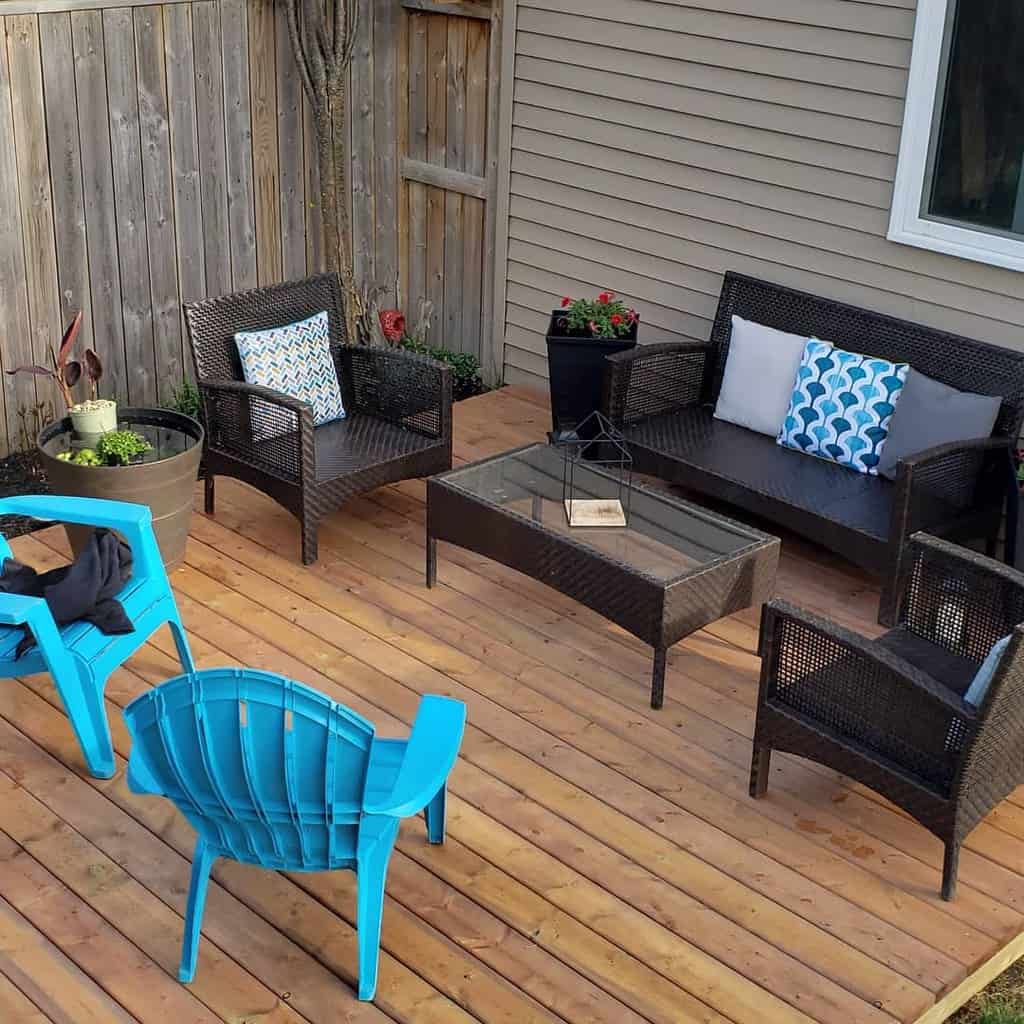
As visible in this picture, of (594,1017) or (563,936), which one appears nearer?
(594,1017)

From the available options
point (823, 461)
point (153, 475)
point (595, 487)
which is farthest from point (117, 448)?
point (823, 461)

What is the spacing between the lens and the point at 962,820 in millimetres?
3568

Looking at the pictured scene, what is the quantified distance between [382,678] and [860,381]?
207 cm

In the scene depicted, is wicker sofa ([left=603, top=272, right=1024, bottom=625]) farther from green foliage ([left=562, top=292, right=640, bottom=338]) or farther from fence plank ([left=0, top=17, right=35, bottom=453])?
fence plank ([left=0, top=17, right=35, bottom=453])

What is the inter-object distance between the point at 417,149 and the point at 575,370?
1720 mm

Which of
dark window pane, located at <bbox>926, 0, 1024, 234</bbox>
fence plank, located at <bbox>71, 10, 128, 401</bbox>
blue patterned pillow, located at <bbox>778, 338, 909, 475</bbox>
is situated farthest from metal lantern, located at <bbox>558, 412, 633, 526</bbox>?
fence plank, located at <bbox>71, 10, 128, 401</bbox>

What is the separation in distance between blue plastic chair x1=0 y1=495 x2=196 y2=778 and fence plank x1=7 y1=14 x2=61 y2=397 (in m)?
1.97

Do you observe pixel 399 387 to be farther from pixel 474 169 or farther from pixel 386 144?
pixel 386 144

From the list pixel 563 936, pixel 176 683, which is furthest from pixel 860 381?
pixel 176 683

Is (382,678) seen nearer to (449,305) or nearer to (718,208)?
(718,208)

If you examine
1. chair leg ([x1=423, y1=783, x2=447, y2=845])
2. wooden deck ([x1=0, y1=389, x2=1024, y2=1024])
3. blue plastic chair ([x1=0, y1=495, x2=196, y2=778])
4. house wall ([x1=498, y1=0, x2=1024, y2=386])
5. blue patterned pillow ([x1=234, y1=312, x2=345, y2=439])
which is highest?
house wall ([x1=498, y1=0, x2=1024, y2=386])

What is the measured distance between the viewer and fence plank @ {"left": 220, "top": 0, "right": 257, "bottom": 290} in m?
6.36

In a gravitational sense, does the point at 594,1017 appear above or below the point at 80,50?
below

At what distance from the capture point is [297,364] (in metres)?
5.61
